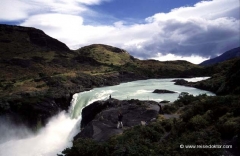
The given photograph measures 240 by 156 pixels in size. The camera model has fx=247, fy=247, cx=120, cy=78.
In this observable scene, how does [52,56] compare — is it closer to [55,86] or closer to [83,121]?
[55,86]

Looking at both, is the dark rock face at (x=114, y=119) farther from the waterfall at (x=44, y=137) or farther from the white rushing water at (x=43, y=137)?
the waterfall at (x=44, y=137)

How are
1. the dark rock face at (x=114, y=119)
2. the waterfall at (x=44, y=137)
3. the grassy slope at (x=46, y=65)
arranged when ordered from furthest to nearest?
the grassy slope at (x=46, y=65) → the waterfall at (x=44, y=137) → the dark rock face at (x=114, y=119)

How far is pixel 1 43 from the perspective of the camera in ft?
465

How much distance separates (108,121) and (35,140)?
1838 centimetres

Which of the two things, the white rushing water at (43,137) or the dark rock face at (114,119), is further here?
the white rushing water at (43,137)

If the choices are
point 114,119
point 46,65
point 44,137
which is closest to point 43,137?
point 44,137

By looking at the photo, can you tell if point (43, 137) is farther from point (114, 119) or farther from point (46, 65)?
point (46, 65)

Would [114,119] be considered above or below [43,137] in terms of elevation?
above

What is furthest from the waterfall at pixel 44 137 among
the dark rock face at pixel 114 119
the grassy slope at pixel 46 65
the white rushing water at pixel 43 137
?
the grassy slope at pixel 46 65

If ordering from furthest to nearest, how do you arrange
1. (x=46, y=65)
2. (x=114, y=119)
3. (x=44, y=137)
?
1. (x=46, y=65)
2. (x=44, y=137)
3. (x=114, y=119)

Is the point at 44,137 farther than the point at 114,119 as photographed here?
Yes

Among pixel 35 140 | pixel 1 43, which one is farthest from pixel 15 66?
pixel 35 140

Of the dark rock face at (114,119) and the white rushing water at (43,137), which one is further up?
the dark rock face at (114,119)

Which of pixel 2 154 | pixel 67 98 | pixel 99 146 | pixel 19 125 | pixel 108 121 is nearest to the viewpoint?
pixel 99 146
